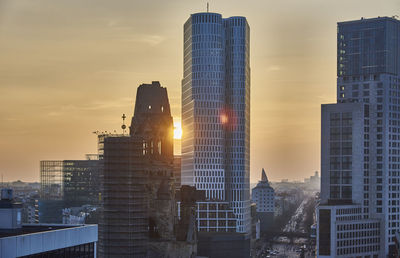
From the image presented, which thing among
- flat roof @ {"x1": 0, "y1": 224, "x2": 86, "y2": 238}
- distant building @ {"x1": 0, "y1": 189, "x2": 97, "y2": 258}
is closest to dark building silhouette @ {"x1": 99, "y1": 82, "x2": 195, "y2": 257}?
distant building @ {"x1": 0, "y1": 189, "x2": 97, "y2": 258}

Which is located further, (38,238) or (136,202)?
(136,202)

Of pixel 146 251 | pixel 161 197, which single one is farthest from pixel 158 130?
pixel 146 251

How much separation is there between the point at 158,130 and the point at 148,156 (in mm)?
6258

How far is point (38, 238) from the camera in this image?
293ft

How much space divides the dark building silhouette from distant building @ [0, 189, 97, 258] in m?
37.9

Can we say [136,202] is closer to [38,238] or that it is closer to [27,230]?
[27,230]

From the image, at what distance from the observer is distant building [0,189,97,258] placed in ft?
280

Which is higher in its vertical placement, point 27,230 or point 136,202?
point 136,202

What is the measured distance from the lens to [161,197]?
148 metres

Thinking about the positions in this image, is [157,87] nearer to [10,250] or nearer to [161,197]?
[161,197]

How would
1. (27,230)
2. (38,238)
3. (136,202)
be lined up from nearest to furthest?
(38,238)
(27,230)
(136,202)

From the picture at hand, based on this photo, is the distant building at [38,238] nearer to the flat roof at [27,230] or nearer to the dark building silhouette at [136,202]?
the flat roof at [27,230]

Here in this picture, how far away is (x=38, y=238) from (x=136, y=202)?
184 ft

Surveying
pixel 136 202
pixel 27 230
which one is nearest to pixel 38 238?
pixel 27 230
